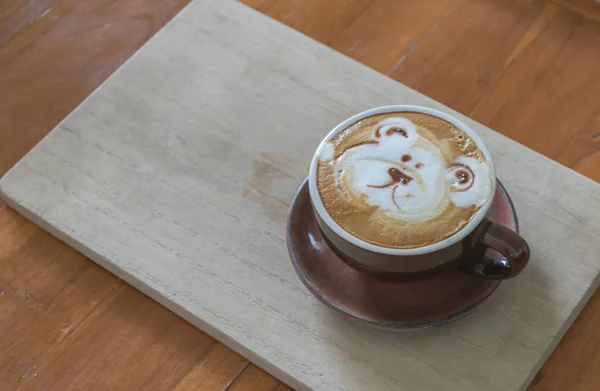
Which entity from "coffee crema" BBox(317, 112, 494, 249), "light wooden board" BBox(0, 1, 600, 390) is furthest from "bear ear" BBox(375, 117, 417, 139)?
"light wooden board" BBox(0, 1, 600, 390)

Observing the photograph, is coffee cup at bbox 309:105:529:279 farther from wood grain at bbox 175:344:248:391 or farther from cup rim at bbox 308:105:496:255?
wood grain at bbox 175:344:248:391

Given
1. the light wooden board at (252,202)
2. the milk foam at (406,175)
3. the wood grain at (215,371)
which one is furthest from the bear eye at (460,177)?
the wood grain at (215,371)

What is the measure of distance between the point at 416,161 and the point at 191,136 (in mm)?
226

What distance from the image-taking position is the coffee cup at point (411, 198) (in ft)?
1.64

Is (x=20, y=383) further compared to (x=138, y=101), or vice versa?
(x=138, y=101)

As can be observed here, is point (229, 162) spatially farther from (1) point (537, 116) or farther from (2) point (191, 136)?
(1) point (537, 116)

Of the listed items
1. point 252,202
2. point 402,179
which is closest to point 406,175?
point 402,179

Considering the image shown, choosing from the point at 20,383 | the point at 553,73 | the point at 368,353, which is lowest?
the point at 20,383

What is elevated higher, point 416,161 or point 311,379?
point 416,161

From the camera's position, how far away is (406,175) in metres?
0.52

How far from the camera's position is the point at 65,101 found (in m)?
0.74

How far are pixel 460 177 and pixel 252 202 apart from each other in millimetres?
183

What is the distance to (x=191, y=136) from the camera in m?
0.67

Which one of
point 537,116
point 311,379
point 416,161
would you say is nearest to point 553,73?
point 537,116
